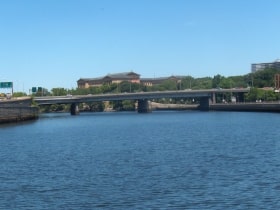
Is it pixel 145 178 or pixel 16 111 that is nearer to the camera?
pixel 145 178

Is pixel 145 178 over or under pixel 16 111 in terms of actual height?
under

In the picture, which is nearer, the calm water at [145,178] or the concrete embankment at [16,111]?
the calm water at [145,178]

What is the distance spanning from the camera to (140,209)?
2994 centimetres

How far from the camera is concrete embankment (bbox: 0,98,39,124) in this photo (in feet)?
484

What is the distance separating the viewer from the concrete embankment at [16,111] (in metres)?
148

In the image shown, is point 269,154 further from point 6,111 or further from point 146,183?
point 6,111

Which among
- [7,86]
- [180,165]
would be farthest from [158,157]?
[7,86]

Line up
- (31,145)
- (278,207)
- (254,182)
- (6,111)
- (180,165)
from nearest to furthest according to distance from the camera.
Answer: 1. (278,207)
2. (254,182)
3. (180,165)
4. (31,145)
5. (6,111)

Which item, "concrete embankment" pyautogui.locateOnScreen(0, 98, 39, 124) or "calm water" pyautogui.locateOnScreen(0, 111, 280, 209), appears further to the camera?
"concrete embankment" pyautogui.locateOnScreen(0, 98, 39, 124)

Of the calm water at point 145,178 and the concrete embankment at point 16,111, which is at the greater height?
the concrete embankment at point 16,111

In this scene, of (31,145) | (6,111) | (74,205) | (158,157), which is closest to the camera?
(74,205)

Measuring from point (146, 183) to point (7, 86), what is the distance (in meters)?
164

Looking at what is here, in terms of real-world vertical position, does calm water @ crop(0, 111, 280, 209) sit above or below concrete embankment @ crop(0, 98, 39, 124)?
below

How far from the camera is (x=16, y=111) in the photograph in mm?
158000
